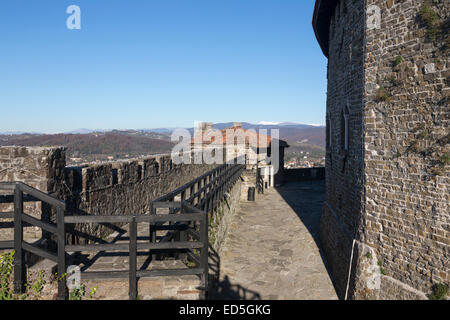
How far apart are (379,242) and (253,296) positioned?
3.01 metres

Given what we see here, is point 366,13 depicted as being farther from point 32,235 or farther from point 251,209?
point 251,209

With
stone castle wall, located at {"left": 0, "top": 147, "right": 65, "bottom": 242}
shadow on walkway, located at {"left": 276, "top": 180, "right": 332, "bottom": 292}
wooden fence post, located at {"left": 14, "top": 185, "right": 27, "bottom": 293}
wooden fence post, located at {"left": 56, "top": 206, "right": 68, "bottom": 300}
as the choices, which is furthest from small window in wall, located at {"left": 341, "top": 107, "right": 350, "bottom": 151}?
wooden fence post, located at {"left": 14, "top": 185, "right": 27, "bottom": 293}

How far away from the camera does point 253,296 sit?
752 centimetres

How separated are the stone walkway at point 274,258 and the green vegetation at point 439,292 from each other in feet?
8.70

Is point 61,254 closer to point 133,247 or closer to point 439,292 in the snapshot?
point 133,247

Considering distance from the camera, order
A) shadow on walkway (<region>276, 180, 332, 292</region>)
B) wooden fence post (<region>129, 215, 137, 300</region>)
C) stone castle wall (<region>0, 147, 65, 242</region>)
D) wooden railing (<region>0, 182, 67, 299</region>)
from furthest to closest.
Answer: shadow on walkway (<region>276, 180, 332, 292</region>), stone castle wall (<region>0, 147, 65, 242</region>), wooden fence post (<region>129, 215, 137, 300</region>), wooden railing (<region>0, 182, 67, 299</region>)

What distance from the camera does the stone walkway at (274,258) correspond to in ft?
25.4

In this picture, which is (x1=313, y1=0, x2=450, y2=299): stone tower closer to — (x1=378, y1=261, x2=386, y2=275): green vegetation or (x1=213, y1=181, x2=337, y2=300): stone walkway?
(x1=378, y1=261, x2=386, y2=275): green vegetation

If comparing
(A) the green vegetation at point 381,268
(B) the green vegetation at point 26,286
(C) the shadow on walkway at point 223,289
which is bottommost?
(C) the shadow on walkway at point 223,289

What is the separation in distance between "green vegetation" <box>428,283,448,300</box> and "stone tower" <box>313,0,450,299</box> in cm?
6

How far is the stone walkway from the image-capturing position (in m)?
7.74

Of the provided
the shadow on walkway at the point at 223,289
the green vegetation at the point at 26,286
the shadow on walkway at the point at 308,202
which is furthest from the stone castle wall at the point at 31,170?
the shadow on walkway at the point at 308,202

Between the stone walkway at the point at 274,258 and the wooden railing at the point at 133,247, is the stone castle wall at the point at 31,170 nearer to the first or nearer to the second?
the wooden railing at the point at 133,247
